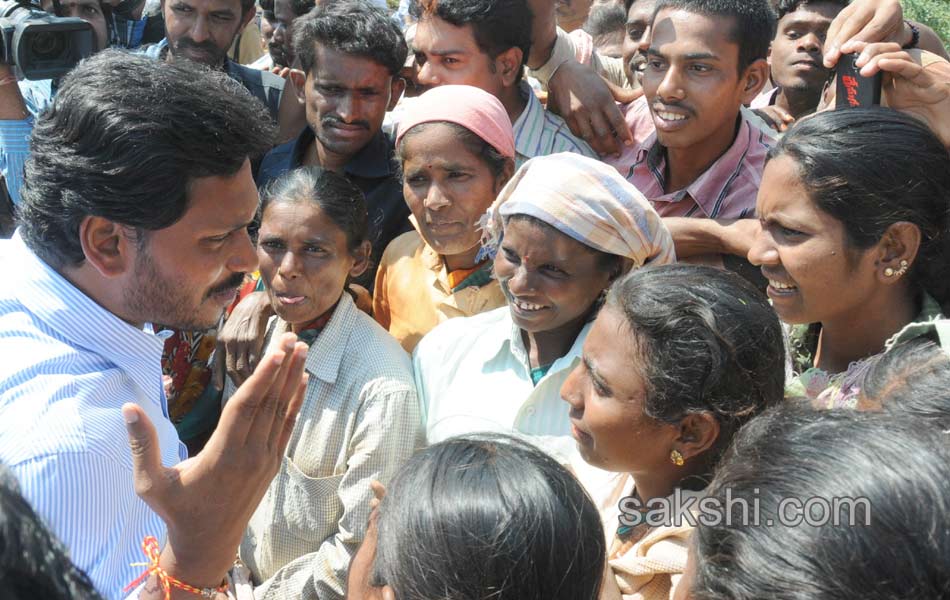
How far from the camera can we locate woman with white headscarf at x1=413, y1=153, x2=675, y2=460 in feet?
7.90

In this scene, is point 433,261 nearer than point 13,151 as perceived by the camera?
Yes

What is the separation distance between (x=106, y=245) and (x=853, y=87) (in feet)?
6.33

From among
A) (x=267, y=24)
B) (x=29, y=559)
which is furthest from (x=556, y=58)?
(x=29, y=559)

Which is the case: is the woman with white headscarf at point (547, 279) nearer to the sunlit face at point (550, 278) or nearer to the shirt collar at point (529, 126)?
the sunlit face at point (550, 278)

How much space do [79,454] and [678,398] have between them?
3.59ft

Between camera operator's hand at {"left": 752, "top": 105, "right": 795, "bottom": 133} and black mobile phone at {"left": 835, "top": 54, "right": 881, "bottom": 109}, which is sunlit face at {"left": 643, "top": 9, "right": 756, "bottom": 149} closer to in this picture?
black mobile phone at {"left": 835, "top": 54, "right": 881, "bottom": 109}

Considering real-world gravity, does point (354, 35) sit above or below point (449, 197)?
above

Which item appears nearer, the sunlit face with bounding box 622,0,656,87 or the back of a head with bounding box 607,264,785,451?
the back of a head with bounding box 607,264,785,451

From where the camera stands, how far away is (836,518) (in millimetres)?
1118

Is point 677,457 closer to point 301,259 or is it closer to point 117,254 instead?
point 117,254

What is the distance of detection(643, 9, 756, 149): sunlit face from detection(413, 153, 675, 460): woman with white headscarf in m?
0.67

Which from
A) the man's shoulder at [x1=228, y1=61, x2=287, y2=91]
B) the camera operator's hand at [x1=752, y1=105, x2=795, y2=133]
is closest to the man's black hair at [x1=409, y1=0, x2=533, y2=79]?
the man's shoulder at [x1=228, y1=61, x2=287, y2=91]

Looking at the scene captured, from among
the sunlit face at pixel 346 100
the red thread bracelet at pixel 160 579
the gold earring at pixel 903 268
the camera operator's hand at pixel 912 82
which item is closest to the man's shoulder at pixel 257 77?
the sunlit face at pixel 346 100

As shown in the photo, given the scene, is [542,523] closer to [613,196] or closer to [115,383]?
[115,383]
